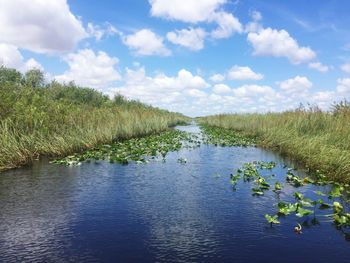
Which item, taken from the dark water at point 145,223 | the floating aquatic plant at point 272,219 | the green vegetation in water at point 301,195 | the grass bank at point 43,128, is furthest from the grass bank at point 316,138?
the grass bank at point 43,128

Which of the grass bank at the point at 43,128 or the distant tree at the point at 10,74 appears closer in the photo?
the grass bank at the point at 43,128

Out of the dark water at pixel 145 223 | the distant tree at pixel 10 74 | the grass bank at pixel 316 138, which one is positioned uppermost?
the distant tree at pixel 10 74

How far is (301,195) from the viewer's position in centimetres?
1048

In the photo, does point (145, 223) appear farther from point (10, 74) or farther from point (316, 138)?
point (10, 74)

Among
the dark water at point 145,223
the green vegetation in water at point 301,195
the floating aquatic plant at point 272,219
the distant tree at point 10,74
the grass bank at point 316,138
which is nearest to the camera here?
the dark water at point 145,223

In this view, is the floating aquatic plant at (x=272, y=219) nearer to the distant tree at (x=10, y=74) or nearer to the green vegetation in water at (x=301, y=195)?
the green vegetation in water at (x=301, y=195)

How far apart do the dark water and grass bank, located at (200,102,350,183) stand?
213 centimetres

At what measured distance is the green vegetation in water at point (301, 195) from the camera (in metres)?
8.66

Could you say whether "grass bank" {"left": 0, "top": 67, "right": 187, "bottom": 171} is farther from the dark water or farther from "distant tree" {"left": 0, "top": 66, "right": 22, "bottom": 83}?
"distant tree" {"left": 0, "top": 66, "right": 22, "bottom": 83}

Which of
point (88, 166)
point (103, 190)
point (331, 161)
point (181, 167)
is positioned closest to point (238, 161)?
point (181, 167)

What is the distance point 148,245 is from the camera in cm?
714

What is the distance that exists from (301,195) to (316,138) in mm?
7755

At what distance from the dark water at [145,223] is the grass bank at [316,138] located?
213 centimetres

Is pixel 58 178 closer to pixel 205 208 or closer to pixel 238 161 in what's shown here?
pixel 205 208
